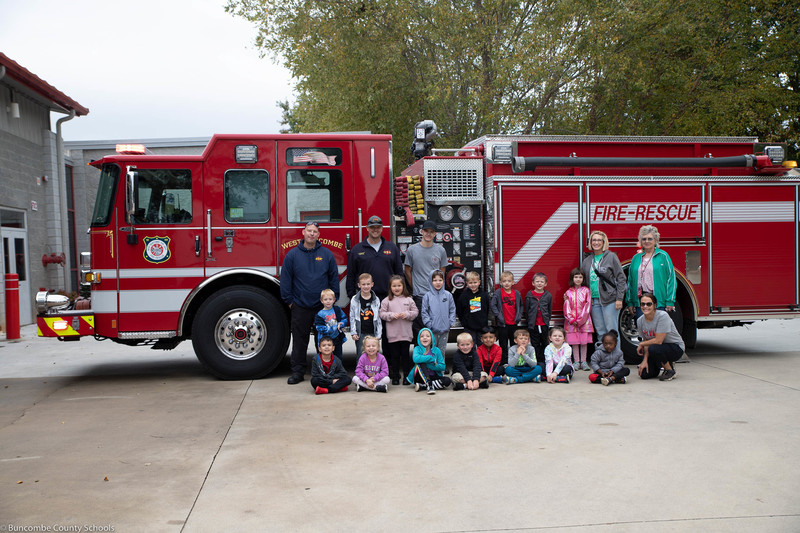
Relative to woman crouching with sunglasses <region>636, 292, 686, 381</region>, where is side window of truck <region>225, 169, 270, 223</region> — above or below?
above

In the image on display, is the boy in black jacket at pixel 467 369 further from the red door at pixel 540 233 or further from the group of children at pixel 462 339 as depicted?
the red door at pixel 540 233

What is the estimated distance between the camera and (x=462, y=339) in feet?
25.7

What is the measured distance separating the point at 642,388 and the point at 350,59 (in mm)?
12532

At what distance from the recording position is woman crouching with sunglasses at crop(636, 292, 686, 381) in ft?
27.0

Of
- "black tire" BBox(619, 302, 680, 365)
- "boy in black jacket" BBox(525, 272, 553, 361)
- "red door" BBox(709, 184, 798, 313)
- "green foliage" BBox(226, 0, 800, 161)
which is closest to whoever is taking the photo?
"boy in black jacket" BBox(525, 272, 553, 361)

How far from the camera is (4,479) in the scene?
4.89 meters

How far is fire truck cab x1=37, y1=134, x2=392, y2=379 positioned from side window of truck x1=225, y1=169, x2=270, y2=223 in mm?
12

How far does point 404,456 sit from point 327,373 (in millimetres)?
2688

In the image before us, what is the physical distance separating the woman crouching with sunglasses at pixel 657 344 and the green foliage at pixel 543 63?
876 centimetres

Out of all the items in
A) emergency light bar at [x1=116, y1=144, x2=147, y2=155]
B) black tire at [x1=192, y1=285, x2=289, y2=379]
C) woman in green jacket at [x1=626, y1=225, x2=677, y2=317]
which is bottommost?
black tire at [x1=192, y1=285, x2=289, y2=379]

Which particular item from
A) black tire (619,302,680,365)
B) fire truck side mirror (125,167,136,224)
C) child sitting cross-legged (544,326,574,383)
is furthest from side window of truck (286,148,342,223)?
black tire (619,302,680,365)

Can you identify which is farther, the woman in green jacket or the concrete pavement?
the woman in green jacket

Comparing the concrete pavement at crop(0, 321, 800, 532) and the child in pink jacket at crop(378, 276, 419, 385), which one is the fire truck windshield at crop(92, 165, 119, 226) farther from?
→ the child in pink jacket at crop(378, 276, 419, 385)

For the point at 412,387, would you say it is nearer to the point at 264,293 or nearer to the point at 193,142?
the point at 264,293
